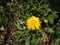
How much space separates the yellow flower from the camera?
7.89 feet

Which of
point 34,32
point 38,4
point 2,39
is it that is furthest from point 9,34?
point 38,4

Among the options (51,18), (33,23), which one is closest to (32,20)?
(33,23)

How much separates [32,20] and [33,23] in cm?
4

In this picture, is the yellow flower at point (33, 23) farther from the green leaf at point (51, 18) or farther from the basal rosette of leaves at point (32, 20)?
the green leaf at point (51, 18)

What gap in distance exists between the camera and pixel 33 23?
2406mm

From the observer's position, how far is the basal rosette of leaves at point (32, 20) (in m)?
2.45

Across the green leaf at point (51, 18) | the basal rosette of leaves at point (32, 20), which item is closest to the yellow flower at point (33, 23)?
the basal rosette of leaves at point (32, 20)

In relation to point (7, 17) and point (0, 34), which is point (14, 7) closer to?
point (7, 17)

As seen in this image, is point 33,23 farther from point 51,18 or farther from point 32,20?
point 51,18

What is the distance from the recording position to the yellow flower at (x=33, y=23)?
2404mm

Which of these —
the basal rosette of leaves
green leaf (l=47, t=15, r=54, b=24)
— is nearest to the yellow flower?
the basal rosette of leaves

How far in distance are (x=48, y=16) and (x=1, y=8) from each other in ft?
1.83

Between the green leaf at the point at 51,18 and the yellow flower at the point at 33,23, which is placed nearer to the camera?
the yellow flower at the point at 33,23

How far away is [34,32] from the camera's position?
2484 mm
